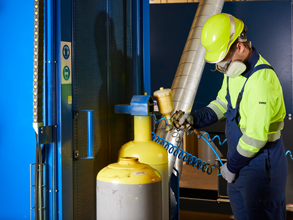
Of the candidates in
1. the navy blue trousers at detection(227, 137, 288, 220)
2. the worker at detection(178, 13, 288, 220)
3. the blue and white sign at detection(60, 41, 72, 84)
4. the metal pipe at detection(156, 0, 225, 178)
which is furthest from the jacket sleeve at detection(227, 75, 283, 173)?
the blue and white sign at detection(60, 41, 72, 84)

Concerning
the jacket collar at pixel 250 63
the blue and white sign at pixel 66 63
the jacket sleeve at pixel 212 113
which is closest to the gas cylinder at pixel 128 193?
the blue and white sign at pixel 66 63

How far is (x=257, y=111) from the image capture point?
219 centimetres

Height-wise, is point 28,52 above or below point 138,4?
below

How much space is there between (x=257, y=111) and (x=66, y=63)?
1337mm

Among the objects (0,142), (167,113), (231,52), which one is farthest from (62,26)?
(231,52)

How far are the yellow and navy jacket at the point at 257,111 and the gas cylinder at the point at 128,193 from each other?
2.40 ft

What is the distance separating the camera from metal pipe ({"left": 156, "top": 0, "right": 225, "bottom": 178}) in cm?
315

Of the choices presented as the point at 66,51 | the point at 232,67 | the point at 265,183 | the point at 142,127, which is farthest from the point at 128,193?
the point at 232,67

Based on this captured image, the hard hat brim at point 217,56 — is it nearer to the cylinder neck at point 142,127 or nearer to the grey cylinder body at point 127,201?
the cylinder neck at point 142,127

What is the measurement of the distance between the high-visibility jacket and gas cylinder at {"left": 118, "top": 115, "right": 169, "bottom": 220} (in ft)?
1.92

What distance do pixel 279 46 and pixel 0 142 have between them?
3807 mm

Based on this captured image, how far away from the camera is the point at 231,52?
243 cm

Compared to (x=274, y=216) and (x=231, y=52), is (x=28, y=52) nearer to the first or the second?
(x=231, y=52)

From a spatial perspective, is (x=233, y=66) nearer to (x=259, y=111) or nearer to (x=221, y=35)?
(x=221, y=35)
